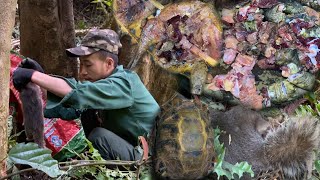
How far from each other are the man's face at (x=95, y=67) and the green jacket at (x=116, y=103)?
4 centimetres

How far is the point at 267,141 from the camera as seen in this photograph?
3018 millimetres

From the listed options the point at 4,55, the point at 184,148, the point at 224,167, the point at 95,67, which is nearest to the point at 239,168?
the point at 224,167

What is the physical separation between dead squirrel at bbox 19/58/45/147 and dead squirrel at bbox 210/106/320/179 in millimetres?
868

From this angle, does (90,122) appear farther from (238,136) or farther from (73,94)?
(238,136)

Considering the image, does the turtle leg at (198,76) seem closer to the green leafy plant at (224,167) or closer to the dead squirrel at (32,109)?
the green leafy plant at (224,167)

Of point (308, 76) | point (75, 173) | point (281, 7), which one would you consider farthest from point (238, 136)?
point (75, 173)

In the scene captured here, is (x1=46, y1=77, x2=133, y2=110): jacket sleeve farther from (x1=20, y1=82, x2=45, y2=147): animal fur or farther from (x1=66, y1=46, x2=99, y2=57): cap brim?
(x1=66, y1=46, x2=99, y2=57): cap brim

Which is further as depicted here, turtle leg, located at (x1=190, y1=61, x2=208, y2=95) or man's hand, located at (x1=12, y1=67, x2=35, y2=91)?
turtle leg, located at (x1=190, y1=61, x2=208, y2=95)

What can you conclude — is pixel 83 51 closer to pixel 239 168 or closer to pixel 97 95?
pixel 97 95

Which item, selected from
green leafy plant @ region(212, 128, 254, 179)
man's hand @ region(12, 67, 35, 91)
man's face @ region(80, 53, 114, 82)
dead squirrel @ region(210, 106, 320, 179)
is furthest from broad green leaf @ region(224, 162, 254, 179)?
man's hand @ region(12, 67, 35, 91)

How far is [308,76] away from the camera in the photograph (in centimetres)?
316

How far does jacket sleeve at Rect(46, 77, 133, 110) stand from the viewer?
259 cm

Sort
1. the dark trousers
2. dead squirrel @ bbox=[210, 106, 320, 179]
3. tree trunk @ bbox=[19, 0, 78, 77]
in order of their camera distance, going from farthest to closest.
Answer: tree trunk @ bbox=[19, 0, 78, 77] < dead squirrel @ bbox=[210, 106, 320, 179] < the dark trousers

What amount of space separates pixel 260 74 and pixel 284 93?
0.17 meters
